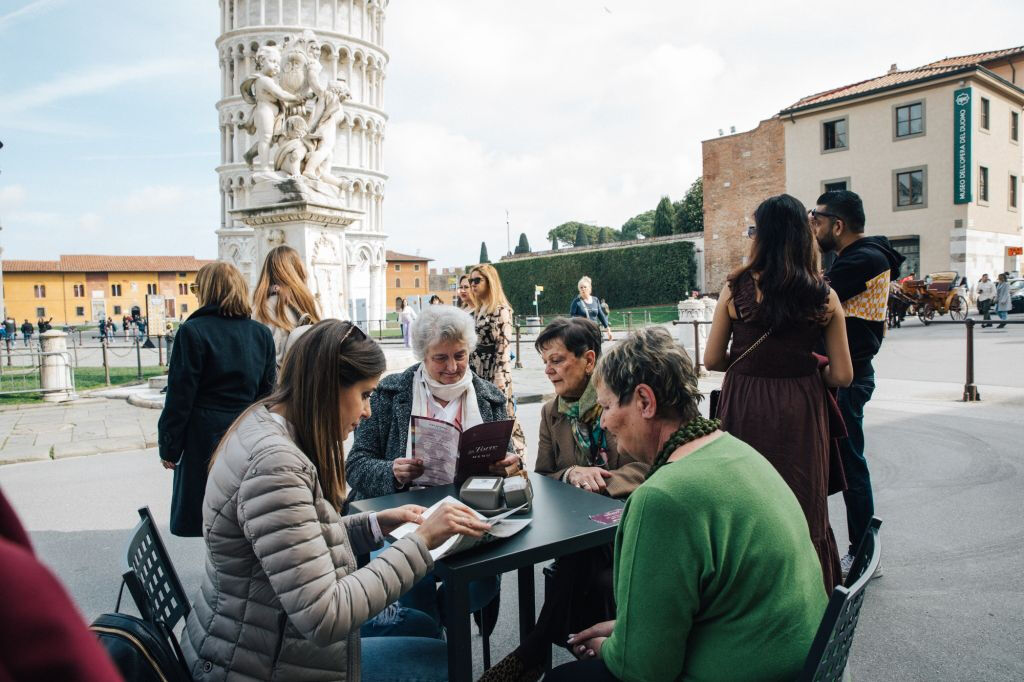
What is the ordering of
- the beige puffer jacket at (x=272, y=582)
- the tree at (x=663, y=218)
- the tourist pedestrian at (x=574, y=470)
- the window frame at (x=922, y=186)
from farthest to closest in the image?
the tree at (x=663, y=218) < the window frame at (x=922, y=186) < the tourist pedestrian at (x=574, y=470) < the beige puffer jacket at (x=272, y=582)

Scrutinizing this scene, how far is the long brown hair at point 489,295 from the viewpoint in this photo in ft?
17.8

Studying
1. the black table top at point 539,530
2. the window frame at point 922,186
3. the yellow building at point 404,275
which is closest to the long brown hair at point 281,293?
the black table top at point 539,530

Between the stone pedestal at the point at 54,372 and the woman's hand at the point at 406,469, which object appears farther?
the stone pedestal at the point at 54,372

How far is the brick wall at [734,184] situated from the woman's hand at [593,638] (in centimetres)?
4167

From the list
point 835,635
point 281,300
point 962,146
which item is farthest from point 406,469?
point 962,146

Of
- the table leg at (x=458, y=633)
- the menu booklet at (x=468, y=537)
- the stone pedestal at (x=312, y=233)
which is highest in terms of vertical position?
the stone pedestal at (x=312, y=233)

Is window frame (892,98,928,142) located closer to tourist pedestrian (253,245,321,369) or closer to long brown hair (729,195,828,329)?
long brown hair (729,195,828,329)

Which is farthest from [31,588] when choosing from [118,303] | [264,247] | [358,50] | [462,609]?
[118,303]

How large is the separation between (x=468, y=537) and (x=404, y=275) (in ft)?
287

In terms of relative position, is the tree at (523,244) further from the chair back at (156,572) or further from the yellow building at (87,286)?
the chair back at (156,572)

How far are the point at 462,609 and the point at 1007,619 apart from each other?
2945 mm

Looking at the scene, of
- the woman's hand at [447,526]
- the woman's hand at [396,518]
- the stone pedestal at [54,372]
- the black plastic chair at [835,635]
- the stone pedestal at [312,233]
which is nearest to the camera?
the black plastic chair at [835,635]

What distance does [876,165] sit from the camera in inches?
1296

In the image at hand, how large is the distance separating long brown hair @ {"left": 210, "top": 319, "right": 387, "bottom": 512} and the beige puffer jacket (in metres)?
0.11
